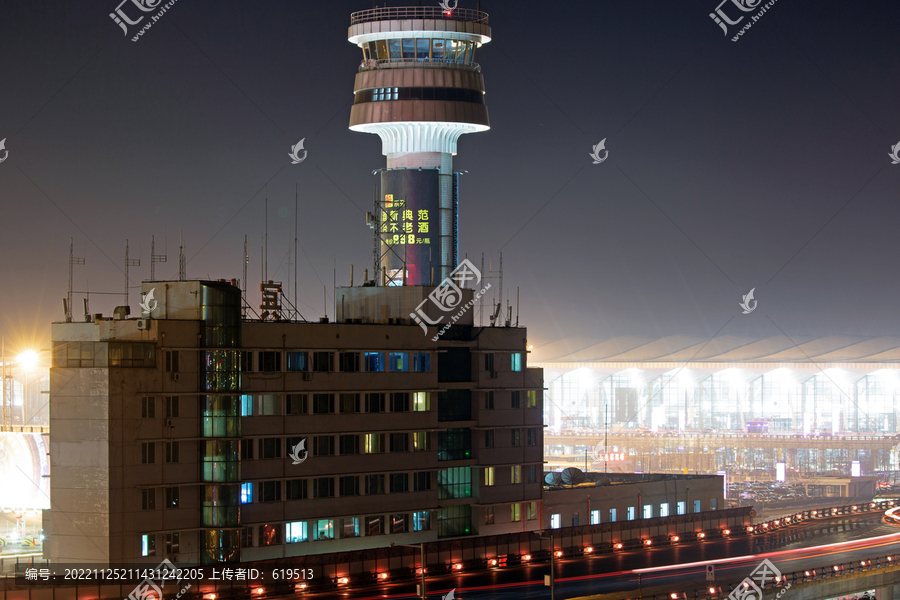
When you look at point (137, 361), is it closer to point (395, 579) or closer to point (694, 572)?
point (395, 579)

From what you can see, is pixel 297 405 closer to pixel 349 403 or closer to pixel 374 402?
pixel 349 403

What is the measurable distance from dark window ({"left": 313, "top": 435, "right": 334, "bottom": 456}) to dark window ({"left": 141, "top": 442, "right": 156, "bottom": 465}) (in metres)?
11.7

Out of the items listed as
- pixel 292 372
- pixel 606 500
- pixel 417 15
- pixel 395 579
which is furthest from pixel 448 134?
pixel 395 579

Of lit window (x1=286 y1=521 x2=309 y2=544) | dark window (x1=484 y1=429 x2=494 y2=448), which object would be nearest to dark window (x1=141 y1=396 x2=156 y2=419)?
lit window (x1=286 y1=521 x2=309 y2=544)

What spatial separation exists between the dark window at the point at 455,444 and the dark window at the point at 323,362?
1138 cm

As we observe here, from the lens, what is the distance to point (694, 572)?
83.2 meters

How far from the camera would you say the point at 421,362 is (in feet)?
294

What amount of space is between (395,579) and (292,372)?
14943 mm

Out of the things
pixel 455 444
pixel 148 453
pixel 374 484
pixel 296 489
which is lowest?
pixel 374 484

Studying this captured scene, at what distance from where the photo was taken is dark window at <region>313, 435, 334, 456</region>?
8256 cm

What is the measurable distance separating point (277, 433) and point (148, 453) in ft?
29.7

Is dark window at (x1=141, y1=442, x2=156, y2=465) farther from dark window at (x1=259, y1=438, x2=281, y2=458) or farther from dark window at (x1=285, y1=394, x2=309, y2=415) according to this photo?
dark window at (x1=285, y1=394, x2=309, y2=415)

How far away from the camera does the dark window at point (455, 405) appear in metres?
91.7

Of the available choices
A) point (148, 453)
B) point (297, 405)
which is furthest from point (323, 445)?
point (148, 453)
